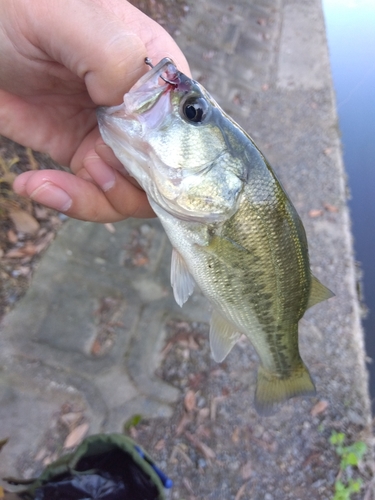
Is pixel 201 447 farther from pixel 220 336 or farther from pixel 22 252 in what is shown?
pixel 22 252

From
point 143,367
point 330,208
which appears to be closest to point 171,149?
point 143,367

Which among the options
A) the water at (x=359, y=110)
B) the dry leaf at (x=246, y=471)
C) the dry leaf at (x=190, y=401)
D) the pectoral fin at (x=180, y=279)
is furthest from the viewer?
the water at (x=359, y=110)

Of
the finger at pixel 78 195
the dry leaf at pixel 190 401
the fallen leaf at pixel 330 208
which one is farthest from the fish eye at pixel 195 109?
the fallen leaf at pixel 330 208

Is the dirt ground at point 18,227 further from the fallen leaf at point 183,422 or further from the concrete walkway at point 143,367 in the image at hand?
the fallen leaf at point 183,422

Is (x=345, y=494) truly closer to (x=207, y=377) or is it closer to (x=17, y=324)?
(x=207, y=377)

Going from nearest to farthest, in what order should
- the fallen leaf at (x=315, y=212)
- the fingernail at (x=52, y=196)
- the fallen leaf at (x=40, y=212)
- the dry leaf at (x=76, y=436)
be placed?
the fingernail at (x=52, y=196) < the dry leaf at (x=76, y=436) < the fallen leaf at (x=40, y=212) < the fallen leaf at (x=315, y=212)

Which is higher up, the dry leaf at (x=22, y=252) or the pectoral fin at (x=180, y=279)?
the pectoral fin at (x=180, y=279)

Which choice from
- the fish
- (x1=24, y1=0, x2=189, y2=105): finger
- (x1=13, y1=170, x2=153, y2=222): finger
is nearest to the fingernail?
(x1=13, y1=170, x2=153, y2=222): finger
